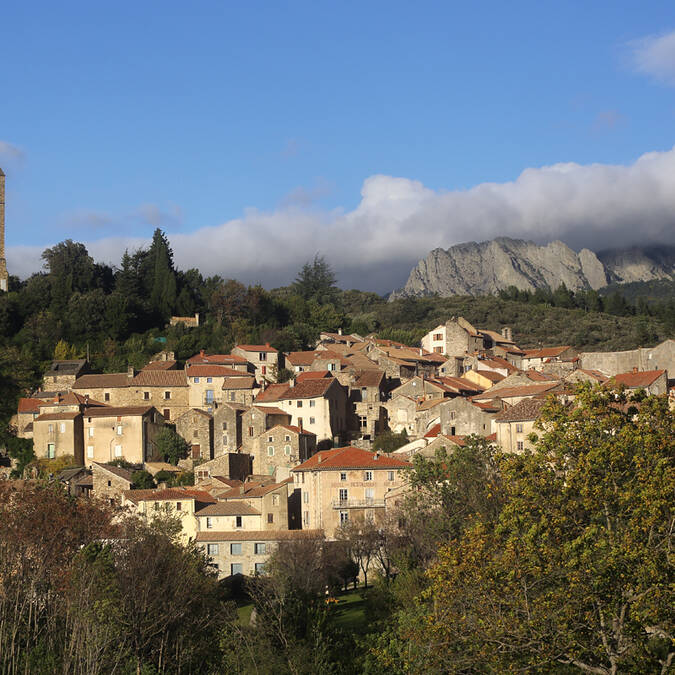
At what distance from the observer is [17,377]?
267 ft

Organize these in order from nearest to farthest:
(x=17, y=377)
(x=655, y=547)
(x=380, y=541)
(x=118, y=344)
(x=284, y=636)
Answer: (x=655, y=547), (x=284, y=636), (x=380, y=541), (x=17, y=377), (x=118, y=344)

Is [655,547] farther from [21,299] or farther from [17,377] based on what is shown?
[21,299]

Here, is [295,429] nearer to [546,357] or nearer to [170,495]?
[170,495]

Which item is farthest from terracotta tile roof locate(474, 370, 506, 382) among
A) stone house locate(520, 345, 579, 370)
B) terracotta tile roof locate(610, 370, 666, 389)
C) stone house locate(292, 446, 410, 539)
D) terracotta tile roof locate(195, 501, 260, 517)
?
terracotta tile roof locate(195, 501, 260, 517)

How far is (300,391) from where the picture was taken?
234 feet

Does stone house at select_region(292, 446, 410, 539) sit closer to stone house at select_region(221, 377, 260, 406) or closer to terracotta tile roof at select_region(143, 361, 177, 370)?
stone house at select_region(221, 377, 260, 406)

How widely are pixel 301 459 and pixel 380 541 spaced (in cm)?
1262

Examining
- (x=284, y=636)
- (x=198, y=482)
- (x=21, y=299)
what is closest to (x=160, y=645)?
(x=284, y=636)

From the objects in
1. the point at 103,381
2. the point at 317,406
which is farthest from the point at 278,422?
the point at 103,381

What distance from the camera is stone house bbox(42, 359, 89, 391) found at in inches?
3164

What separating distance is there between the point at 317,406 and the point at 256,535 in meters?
14.2

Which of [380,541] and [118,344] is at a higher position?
[118,344]

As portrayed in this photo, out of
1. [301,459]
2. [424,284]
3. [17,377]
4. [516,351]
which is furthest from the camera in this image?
[424,284]

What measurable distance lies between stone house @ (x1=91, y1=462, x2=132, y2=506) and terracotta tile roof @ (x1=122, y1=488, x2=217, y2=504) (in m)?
1.52
